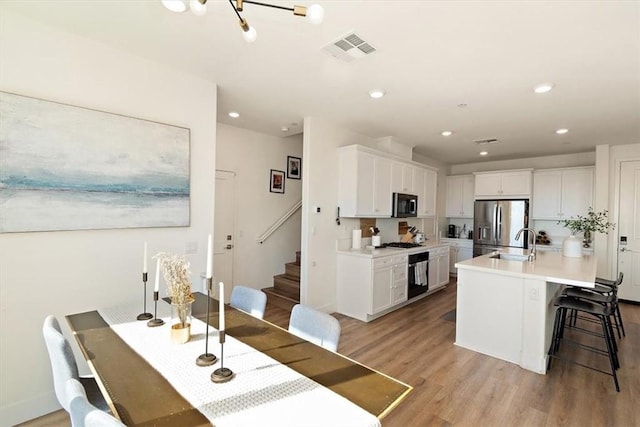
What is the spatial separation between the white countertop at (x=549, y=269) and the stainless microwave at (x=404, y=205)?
157 cm

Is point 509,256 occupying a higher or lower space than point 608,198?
lower

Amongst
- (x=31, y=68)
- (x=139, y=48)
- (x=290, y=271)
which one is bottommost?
(x=290, y=271)

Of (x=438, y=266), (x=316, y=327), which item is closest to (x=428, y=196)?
(x=438, y=266)

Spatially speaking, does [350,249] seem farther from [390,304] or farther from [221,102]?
[221,102]

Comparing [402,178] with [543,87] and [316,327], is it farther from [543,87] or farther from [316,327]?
[316,327]

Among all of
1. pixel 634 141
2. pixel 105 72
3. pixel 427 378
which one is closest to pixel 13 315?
pixel 105 72

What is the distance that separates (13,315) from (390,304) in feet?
12.8

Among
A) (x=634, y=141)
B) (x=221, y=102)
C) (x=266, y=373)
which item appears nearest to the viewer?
(x=266, y=373)

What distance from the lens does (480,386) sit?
2.55 meters

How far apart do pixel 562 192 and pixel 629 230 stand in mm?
1142

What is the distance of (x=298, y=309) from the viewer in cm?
191

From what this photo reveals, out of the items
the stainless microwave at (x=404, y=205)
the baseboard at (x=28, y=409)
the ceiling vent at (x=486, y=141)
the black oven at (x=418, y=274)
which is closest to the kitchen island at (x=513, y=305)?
the black oven at (x=418, y=274)

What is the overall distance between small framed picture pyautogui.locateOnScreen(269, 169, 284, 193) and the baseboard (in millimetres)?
3713

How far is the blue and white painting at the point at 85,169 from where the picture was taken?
2006 mm
